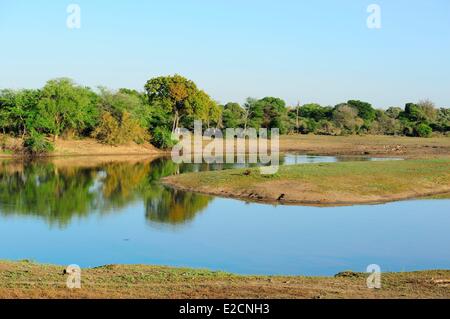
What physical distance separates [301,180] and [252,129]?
2156 inches

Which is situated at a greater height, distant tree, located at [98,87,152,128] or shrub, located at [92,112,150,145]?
distant tree, located at [98,87,152,128]

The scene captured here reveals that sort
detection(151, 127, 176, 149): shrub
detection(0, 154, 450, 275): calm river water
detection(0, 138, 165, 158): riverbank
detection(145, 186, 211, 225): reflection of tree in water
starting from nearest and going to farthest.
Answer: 1. detection(0, 154, 450, 275): calm river water
2. detection(145, 186, 211, 225): reflection of tree in water
3. detection(0, 138, 165, 158): riverbank
4. detection(151, 127, 176, 149): shrub

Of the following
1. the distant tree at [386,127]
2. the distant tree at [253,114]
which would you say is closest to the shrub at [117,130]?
the distant tree at [253,114]

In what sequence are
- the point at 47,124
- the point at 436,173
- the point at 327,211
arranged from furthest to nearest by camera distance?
the point at 47,124 → the point at 436,173 → the point at 327,211

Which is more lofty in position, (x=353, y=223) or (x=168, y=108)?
(x=168, y=108)

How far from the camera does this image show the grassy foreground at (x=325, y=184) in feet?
102

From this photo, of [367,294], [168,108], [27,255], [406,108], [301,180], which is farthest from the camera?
[406,108]

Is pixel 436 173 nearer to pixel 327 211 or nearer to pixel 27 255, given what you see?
pixel 327 211

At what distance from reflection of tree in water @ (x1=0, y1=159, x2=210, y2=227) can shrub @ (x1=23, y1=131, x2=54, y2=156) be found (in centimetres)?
953

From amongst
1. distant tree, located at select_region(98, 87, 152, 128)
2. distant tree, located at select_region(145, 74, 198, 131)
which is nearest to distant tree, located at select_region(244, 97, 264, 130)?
distant tree, located at select_region(145, 74, 198, 131)

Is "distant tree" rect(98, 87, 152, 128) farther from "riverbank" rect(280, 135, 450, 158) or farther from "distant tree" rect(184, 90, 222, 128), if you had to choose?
"riverbank" rect(280, 135, 450, 158)

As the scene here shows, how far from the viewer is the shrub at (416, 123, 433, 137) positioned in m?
89.7
